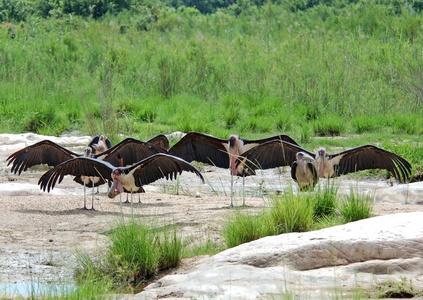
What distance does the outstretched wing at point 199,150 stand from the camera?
9469mm

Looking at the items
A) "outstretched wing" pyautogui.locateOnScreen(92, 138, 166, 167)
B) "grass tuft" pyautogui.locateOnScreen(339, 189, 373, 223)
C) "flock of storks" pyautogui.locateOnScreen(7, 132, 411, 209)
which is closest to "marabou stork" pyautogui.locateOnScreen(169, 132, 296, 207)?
"flock of storks" pyautogui.locateOnScreen(7, 132, 411, 209)

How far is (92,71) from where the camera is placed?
17703 millimetres

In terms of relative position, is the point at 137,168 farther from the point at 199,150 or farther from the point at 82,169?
the point at 199,150

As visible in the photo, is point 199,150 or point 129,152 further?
point 129,152

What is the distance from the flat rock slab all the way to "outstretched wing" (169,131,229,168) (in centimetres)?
346

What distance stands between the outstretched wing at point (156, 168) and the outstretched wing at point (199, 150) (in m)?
1.08

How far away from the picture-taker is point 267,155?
8984 millimetres

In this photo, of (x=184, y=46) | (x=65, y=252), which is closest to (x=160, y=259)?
(x=65, y=252)

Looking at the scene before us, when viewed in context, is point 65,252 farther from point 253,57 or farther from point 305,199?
point 253,57

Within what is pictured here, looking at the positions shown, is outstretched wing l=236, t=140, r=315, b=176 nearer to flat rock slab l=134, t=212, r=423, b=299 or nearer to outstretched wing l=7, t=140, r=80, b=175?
outstretched wing l=7, t=140, r=80, b=175

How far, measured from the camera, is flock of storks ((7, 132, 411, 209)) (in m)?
8.38

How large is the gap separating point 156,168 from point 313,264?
2.91 meters

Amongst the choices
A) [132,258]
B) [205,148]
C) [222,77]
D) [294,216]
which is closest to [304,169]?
[205,148]

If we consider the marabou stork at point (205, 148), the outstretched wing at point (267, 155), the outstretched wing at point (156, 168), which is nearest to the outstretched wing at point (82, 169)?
the outstretched wing at point (156, 168)
